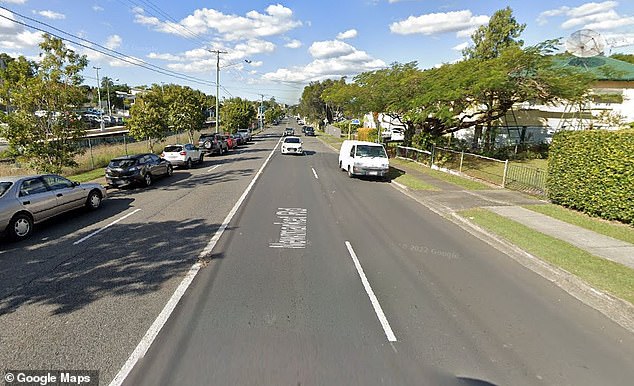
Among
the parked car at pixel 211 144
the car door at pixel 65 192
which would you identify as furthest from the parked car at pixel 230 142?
the car door at pixel 65 192

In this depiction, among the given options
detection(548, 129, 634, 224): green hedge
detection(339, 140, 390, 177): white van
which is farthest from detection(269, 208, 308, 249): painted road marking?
detection(548, 129, 634, 224): green hedge

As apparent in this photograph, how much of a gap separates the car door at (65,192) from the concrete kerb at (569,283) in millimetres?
10601

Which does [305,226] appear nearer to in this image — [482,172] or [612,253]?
[612,253]

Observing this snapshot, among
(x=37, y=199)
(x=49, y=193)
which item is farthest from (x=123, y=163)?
(x=37, y=199)

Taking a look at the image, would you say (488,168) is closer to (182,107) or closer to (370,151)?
(370,151)

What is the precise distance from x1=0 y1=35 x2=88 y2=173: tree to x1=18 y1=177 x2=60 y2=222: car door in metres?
4.92

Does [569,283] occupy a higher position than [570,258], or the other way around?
[570,258]

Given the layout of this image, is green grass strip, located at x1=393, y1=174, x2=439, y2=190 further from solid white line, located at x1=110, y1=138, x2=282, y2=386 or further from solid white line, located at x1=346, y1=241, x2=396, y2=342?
solid white line, located at x1=110, y1=138, x2=282, y2=386

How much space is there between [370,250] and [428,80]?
14886mm

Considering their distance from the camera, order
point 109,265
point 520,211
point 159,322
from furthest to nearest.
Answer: point 520,211 < point 109,265 < point 159,322

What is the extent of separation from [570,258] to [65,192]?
1191 cm

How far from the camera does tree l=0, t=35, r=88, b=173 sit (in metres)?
11.0

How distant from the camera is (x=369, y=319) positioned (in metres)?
4.00

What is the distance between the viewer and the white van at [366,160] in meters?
14.4
